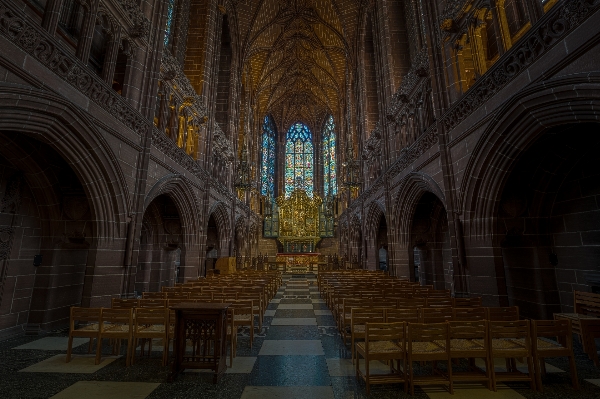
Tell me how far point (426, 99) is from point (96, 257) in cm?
1063

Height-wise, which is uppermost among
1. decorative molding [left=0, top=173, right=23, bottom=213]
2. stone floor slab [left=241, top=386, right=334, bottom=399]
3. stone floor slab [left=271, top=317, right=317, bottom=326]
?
decorative molding [left=0, top=173, right=23, bottom=213]

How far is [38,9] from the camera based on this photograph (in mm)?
6422

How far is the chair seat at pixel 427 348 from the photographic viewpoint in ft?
11.7

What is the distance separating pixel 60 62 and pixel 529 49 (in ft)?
28.5

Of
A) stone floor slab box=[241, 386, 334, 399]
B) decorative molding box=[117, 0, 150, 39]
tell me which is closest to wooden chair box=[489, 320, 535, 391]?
stone floor slab box=[241, 386, 334, 399]

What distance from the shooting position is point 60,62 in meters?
5.68

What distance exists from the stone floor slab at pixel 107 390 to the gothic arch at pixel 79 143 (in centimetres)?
397

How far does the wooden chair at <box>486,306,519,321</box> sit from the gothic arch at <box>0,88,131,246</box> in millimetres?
7884

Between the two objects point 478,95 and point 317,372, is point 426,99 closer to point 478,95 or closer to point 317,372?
point 478,95

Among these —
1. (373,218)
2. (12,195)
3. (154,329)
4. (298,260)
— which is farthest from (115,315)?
(298,260)

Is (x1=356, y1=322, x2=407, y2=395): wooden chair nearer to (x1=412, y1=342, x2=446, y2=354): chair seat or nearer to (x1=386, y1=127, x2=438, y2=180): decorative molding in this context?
(x1=412, y1=342, x2=446, y2=354): chair seat

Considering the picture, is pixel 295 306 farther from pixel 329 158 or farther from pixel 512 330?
pixel 329 158

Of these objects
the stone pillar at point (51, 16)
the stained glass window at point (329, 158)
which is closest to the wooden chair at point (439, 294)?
the stone pillar at point (51, 16)

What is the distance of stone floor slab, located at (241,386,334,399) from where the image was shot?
3.39m
